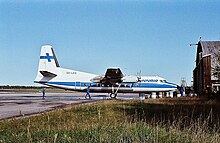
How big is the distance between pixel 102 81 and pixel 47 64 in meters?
7.73

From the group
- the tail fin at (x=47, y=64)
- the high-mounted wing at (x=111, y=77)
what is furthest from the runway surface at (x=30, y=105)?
the tail fin at (x=47, y=64)

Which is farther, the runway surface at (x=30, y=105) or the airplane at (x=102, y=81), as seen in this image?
the airplane at (x=102, y=81)

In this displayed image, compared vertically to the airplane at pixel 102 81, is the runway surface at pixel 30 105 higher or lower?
lower

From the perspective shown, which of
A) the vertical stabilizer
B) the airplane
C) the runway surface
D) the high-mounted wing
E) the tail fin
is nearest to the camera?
the runway surface

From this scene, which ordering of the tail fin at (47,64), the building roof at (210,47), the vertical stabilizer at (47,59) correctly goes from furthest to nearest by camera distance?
the vertical stabilizer at (47,59)
the tail fin at (47,64)
the building roof at (210,47)

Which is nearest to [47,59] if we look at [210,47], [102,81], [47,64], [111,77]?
[47,64]

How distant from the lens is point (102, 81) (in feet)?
151

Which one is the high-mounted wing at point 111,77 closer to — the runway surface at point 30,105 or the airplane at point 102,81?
the airplane at point 102,81

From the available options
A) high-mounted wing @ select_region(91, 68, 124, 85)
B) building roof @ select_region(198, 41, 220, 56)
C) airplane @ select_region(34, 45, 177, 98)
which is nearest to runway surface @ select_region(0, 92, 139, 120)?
high-mounted wing @ select_region(91, 68, 124, 85)

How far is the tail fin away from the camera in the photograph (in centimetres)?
4750

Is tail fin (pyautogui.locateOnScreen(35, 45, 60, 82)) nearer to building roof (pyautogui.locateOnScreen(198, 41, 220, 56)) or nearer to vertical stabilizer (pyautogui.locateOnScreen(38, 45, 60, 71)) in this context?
vertical stabilizer (pyautogui.locateOnScreen(38, 45, 60, 71))

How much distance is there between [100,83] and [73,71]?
3.96m

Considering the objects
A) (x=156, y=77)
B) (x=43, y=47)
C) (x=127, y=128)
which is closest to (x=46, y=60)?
(x=43, y=47)

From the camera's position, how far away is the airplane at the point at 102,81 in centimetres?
4622
